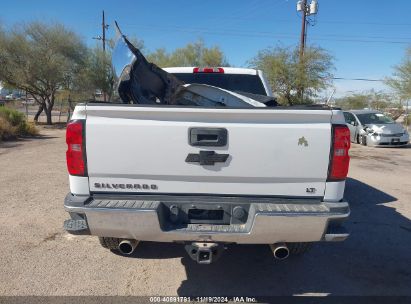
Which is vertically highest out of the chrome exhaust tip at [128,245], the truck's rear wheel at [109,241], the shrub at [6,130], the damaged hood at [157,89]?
the damaged hood at [157,89]

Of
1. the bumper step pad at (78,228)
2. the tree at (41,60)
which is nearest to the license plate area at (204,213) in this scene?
the bumper step pad at (78,228)

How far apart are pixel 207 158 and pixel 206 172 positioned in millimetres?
119

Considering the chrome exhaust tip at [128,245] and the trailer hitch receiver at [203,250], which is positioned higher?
the trailer hitch receiver at [203,250]

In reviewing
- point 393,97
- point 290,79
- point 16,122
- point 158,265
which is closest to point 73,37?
point 16,122

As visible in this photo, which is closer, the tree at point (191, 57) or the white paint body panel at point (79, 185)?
the white paint body panel at point (79, 185)

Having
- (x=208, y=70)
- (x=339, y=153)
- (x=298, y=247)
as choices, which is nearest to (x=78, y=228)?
(x=298, y=247)

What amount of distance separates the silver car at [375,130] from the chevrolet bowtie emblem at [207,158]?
14553 mm

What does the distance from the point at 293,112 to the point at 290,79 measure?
23.9 meters

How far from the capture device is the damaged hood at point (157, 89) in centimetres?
395

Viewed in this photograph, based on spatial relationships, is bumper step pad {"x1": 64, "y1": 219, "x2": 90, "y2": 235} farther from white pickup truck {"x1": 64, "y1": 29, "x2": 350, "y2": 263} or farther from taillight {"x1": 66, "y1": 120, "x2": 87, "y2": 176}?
taillight {"x1": 66, "y1": 120, "x2": 87, "y2": 176}

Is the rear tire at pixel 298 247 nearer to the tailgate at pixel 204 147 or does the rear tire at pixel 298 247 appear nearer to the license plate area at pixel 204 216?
the tailgate at pixel 204 147

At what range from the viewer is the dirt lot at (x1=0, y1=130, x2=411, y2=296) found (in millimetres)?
3670

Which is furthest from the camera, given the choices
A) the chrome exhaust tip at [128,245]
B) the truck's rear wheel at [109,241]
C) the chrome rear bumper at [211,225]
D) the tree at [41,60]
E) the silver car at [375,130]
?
the tree at [41,60]

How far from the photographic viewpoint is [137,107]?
9.78 ft
